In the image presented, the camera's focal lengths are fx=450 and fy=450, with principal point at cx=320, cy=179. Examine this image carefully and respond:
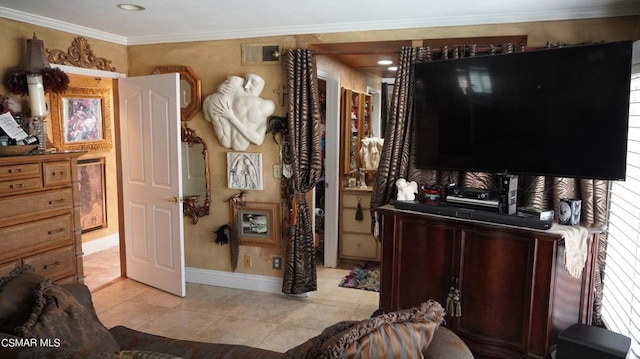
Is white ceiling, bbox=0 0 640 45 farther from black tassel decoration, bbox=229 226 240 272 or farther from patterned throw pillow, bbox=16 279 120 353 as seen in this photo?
patterned throw pillow, bbox=16 279 120 353

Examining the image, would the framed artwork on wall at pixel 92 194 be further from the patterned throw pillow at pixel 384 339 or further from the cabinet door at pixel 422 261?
the patterned throw pillow at pixel 384 339

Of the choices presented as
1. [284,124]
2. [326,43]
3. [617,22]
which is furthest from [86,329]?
[617,22]

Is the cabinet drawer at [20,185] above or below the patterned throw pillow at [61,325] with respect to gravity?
above

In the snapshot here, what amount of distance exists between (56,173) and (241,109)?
1.56 meters

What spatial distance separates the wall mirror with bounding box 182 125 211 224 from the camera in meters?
4.30

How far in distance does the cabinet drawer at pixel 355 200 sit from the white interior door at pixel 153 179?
1.79 meters

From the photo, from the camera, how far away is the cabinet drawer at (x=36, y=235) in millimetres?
3186

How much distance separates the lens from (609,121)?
254cm

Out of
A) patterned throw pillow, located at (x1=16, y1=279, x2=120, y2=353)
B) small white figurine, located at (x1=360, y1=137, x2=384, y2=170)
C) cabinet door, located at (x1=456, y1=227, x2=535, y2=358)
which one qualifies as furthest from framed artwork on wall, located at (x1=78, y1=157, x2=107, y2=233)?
cabinet door, located at (x1=456, y1=227, x2=535, y2=358)

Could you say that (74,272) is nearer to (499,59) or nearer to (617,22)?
(499,59)

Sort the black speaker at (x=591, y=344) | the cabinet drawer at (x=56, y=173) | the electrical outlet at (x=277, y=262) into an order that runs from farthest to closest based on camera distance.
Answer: the electrical outlet at (x=277, y=262)
the cabinet drawer at (x=56, y=173)
the black speaker at (x=591, y=344)

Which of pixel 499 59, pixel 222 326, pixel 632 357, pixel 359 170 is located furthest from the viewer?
pixel 359 170

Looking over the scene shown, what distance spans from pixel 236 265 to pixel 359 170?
185cm

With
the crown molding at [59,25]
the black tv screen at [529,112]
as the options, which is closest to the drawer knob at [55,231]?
the crown molding at [59,25]
